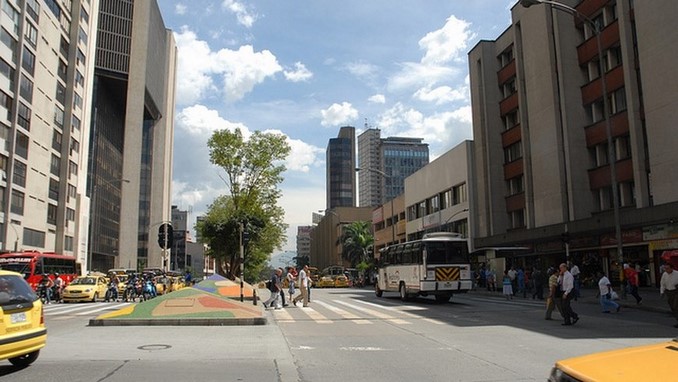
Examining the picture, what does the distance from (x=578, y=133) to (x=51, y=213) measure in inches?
2057

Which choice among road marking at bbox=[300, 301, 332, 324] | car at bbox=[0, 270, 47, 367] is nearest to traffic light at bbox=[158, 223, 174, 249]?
road marking at bbox=[300, 301, 332, 324]

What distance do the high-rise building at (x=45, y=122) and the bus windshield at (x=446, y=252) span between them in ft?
128

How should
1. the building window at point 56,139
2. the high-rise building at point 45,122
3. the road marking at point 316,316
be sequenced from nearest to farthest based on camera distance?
1. the road marking at point 316,316
2. the high-rise building at point 45,122
3. the building window at point 56,139

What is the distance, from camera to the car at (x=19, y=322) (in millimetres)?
8141

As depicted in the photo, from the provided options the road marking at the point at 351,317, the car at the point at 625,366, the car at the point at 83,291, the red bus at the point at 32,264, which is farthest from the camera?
the red bus at the point at 32,264

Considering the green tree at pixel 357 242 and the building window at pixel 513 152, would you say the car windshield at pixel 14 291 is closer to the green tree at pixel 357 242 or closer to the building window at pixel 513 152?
the building window at pixel 513 152

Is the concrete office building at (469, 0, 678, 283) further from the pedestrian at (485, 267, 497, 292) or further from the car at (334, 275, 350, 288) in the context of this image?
the car at (334, 275, 350, 288)

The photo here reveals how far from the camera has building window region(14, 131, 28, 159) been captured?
4934 cm

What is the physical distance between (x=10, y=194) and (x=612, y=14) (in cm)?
4871

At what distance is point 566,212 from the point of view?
3684 cm

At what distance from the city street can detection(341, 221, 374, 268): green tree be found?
6495 cm

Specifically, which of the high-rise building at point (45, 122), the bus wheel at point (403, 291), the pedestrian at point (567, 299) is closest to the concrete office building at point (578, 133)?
the bus wheel at point (403, 291)

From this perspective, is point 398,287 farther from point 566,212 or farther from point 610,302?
point 566,212

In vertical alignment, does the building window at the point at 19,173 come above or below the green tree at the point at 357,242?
Result: above
